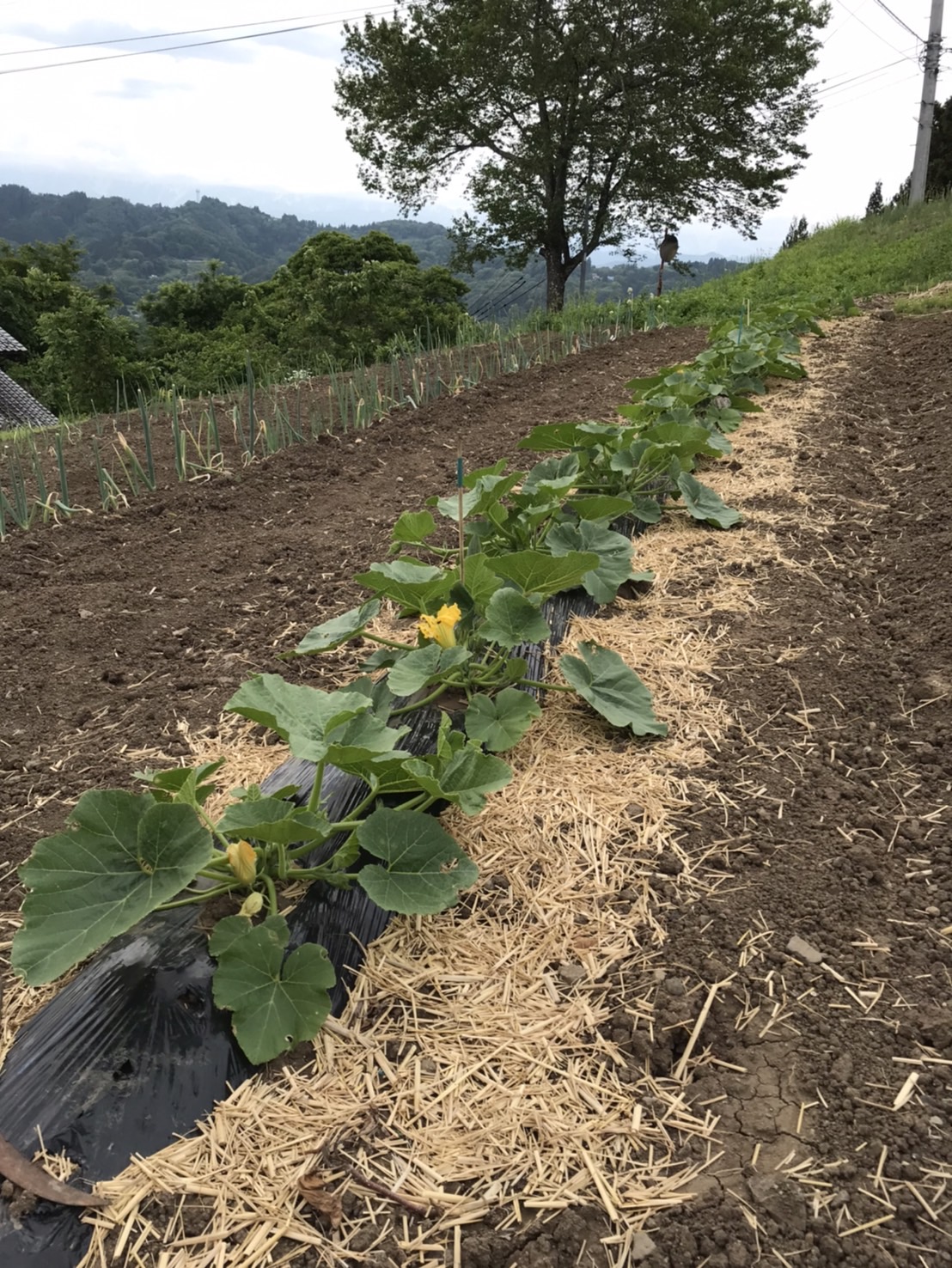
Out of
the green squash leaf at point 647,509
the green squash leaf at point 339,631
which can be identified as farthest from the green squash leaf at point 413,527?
the green squash leaf at point 647,509

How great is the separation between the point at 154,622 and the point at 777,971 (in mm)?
2161

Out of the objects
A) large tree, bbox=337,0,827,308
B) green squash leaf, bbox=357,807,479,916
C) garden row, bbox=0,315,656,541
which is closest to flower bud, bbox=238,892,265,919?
green squash leaf, bbox=357,807,479,916

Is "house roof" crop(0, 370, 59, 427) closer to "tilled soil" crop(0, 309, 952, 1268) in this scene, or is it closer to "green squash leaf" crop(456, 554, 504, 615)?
"tilled soil" crop(0, 309, 952, 1268)

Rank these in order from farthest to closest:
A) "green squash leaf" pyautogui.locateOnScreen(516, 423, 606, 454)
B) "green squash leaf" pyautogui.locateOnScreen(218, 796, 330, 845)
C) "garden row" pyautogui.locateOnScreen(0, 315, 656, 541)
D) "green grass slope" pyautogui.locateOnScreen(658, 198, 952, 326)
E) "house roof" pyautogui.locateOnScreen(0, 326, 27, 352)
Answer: "house roof" pyautogui.locateOnScreen(0, 326, 27, 352) < "green grass slope" pyautogui.locateOnScreen(658, 198, 952, 326) < "garden row" pyautogui.locateOnScreen(0, 315, 656, 541) < "green squash leaf" pyautogui.locateOnScreen(516, 423, 606, 454) < "green squash leaf" pyautogui.locateOnScreen(218, 796, 330, 845)

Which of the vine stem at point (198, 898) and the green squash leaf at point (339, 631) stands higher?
the green squash leaf at point (339, 631)

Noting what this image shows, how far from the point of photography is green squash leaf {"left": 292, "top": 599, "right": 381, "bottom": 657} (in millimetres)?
1880

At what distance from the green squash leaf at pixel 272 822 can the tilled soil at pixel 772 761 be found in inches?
22.1

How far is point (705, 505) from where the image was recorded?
2898mm

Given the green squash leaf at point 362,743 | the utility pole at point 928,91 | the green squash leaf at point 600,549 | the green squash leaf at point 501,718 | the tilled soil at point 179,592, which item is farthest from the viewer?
the utility pole at point 928,91

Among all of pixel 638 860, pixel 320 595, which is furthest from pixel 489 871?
pixel 320 595

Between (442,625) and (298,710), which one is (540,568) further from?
(298,710)

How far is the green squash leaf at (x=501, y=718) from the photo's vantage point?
5.15 feet

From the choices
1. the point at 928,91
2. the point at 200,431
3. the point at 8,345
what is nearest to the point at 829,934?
the point at 200,431

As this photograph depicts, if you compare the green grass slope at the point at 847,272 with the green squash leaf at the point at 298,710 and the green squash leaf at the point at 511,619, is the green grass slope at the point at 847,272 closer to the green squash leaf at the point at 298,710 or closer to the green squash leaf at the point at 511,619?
the green squash leaf at the point at 511,619
